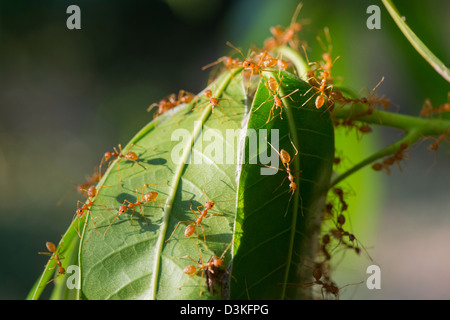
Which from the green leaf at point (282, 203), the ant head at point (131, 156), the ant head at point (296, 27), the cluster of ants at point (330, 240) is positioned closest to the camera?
the green leaf at point (282, 203)

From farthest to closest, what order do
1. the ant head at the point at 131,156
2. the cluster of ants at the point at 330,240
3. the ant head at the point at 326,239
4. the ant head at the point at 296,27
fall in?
the ant head at the point at 296,27 → the ant head at the point at 326,239 → the cluster of ants at the point at 330,240 → the ant head at the point at 131,156

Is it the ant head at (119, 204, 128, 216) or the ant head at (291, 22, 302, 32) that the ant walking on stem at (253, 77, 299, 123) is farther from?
the ant head at (291, 22, 302, 32)

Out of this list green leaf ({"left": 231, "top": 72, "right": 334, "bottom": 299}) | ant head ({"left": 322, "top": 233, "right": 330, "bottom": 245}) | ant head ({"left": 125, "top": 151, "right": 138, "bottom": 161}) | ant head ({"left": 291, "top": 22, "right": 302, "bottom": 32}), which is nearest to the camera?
green leaf ({"left": 231, "top": 72, "right": 334, "bottom": 299})

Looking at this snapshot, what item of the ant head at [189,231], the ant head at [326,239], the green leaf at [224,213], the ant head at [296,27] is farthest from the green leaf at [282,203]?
the ant head at [296,27]

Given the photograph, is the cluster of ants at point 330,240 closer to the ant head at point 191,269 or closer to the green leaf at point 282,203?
the green leaf at point 282,203

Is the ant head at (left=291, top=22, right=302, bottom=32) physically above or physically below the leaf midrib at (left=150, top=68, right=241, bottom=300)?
above

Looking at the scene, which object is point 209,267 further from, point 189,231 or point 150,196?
point 150,196

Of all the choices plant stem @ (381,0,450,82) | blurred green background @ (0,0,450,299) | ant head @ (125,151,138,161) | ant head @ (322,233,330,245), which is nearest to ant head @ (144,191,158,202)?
ant head @ (125,151,138,161)

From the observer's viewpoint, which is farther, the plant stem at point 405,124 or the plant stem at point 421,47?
the plant stem at point 405,124

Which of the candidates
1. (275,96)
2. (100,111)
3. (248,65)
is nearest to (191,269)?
(275,96)
